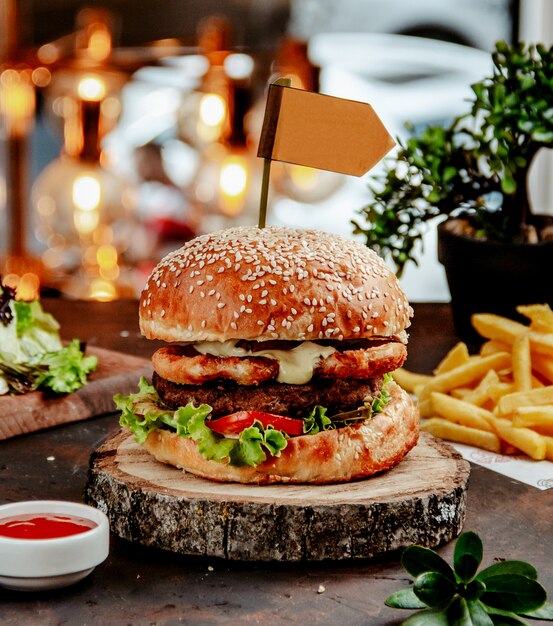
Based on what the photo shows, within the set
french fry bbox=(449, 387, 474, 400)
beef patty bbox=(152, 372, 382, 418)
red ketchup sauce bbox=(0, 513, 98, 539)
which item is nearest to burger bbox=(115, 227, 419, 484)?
beef patty bbox=(152, 372, 382, 418)

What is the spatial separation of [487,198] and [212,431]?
238 cm

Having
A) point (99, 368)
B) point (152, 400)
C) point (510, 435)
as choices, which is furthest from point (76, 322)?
point (510, 435)

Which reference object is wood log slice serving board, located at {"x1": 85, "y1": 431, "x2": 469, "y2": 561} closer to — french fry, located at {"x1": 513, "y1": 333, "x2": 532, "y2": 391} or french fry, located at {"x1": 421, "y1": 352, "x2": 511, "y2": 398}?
french fry, located at {"x1": 513, "y1": 333, "x2": 532, "y2": 391}

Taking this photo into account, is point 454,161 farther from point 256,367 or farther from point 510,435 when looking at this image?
point 256,367

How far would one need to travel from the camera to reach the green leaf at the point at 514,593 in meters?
1.91

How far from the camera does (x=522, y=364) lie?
326 centimetres

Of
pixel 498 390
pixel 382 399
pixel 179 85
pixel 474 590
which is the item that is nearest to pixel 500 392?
pixel 498 390

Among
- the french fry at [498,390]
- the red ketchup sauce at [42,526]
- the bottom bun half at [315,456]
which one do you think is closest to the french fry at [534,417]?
the french fry at [498,390]

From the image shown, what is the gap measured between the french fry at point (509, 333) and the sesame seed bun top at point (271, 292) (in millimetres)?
812

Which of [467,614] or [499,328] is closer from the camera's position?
[467,614]

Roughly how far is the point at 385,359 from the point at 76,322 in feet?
9.20

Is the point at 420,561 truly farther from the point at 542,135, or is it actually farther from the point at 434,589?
the point at 542,135

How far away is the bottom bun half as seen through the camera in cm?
242

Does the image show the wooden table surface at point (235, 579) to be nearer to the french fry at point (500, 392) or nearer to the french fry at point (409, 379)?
the french fry at point (500, 392)
